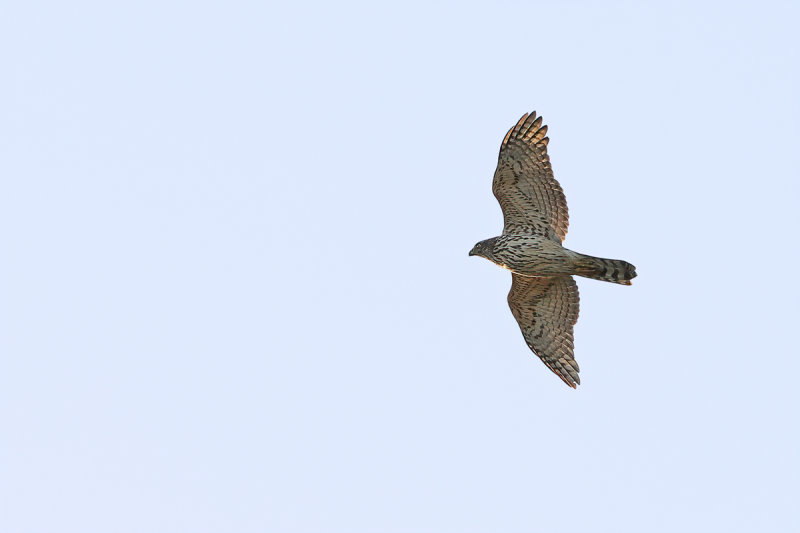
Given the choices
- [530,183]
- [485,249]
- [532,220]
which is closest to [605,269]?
[532,220]

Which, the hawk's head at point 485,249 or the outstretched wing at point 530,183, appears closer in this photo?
the outstretched wing at point 530,183

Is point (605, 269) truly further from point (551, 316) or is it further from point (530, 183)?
point (551, 316)

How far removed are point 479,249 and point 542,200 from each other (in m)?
1.43

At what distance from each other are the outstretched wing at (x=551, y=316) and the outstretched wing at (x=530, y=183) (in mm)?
1152

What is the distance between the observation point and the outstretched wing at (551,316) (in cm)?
2025

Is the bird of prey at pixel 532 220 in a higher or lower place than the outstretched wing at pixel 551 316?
higher

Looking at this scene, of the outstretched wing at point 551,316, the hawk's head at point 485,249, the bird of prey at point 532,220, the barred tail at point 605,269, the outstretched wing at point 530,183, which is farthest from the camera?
the outstretched wing at point 551,316

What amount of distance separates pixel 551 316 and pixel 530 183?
102 inches

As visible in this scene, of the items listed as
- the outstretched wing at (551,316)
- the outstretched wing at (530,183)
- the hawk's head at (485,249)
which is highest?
the outstretched wing at (530,183)

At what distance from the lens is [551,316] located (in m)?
20.5

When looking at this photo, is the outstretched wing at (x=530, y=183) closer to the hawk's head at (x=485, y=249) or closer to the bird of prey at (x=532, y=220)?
the bird of prey at (x=532, y=220)

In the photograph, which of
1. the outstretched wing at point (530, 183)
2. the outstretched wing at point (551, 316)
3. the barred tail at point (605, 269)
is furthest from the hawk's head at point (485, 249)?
the barred tail at point (605, 269)

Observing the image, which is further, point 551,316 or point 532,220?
point 551,316

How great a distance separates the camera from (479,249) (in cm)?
2002
